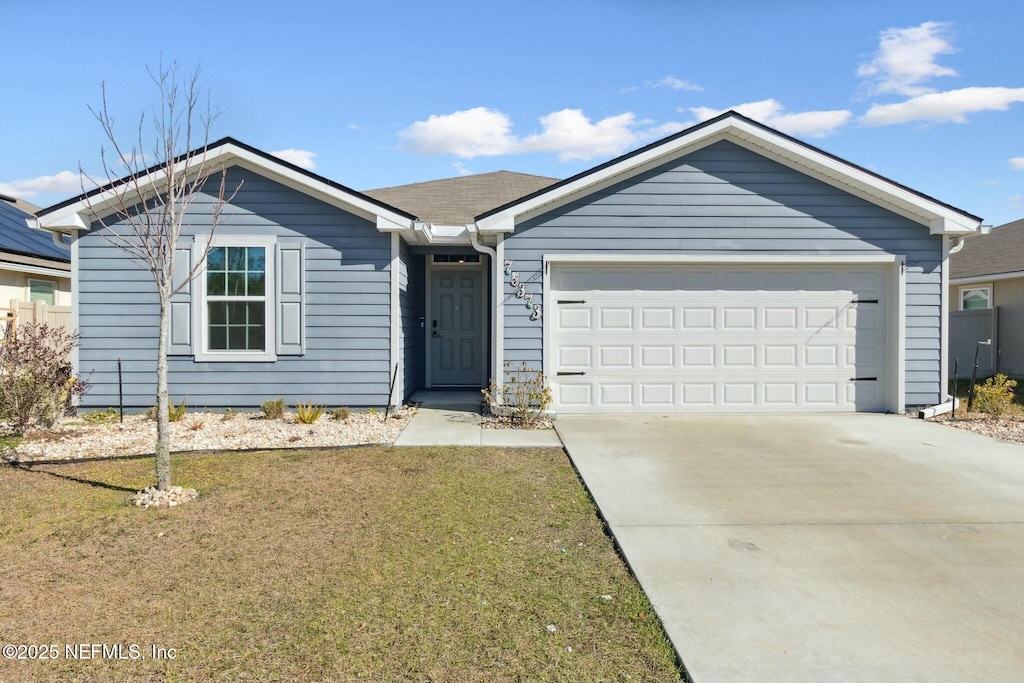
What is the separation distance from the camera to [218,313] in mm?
9023

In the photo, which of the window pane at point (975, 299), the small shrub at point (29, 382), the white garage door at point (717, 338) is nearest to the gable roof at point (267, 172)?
the small shrub at point (29, 382)

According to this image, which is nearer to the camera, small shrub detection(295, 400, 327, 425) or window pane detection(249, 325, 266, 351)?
small shrub detection(295, 400, 327, 425)

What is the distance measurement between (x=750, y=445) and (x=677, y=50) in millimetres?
7446

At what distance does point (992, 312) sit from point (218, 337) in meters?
17.1

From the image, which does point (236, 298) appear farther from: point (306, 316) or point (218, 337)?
point (306, 316)

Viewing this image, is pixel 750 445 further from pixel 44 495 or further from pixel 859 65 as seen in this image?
pixel 859 65

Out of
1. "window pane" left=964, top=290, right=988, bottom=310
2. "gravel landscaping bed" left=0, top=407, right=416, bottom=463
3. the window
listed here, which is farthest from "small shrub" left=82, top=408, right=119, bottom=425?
"window pane" left=964, top=290, right=988, bottom=310

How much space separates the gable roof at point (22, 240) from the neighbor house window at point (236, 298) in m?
5.94

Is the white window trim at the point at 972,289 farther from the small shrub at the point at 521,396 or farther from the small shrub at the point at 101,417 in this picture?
the small shrub at the point at 101,417

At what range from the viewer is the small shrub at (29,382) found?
24.1ft

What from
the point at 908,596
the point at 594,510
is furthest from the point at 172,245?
the point at 908,596

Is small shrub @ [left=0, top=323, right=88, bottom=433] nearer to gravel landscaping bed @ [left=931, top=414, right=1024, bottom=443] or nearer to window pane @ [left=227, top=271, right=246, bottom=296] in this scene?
window pane @ [left=227, top=271, right=246, bottom=296]

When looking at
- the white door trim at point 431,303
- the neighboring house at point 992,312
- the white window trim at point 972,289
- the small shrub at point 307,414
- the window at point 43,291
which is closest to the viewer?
the small shrub at point 307,414

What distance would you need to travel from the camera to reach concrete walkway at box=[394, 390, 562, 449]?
7.29 meters
